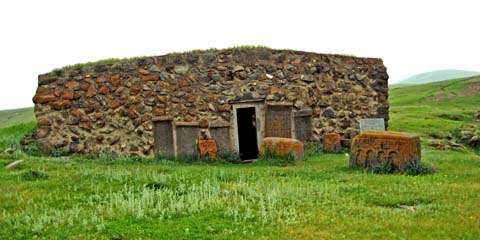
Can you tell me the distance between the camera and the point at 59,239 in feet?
18.8

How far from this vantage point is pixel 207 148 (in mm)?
14430

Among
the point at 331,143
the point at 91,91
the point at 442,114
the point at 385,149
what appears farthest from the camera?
the point at 442,114

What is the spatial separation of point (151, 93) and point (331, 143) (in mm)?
5800

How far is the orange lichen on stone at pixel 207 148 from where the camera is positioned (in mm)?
14391

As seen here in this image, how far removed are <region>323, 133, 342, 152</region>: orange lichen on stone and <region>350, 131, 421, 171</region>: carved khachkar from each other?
4.03 meters

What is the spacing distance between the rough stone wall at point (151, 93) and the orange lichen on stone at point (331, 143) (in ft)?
1.03

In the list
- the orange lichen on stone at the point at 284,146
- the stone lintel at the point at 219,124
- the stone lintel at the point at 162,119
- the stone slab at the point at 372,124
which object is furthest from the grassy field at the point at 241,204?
the stone slab at the point at 372,124

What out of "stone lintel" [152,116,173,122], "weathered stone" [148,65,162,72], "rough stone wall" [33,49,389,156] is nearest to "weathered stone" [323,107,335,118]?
"rough stone wall" [33,49,389,156]

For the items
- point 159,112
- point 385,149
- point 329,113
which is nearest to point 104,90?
point 159,112

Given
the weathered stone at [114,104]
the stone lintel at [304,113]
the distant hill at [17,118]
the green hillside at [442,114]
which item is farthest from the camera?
the distant hill at [17,118]

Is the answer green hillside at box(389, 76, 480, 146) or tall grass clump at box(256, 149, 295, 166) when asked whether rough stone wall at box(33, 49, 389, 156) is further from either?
green hillside at box(389, 76, 480, 146)

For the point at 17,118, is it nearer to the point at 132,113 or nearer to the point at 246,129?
the point at 246,129

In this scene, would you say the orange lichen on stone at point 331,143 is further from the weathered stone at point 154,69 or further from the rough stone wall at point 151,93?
the weathered stone at point 154,69

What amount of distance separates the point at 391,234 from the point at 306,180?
427 cm
